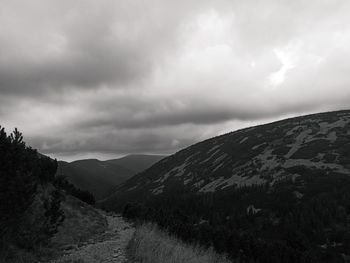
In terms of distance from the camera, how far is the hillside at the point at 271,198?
27.5 m

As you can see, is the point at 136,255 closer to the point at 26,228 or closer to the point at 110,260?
the point at 110,260

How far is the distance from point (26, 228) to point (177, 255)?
8291 millimetres

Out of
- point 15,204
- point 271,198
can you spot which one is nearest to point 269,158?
point 271,198

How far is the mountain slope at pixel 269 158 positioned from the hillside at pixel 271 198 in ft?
0.84

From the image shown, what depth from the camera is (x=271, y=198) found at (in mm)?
57094

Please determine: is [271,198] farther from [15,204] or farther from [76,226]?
[15,204]

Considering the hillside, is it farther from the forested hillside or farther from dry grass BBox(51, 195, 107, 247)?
the forested hillside

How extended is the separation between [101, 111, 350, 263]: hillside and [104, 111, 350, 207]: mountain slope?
26 centimetres

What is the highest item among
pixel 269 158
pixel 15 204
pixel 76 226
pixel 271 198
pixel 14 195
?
pixel 269 158

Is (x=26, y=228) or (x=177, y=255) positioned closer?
(x=177, y=255)

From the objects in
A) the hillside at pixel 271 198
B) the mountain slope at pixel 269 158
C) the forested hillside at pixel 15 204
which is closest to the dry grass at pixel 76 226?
the forested hillside at pixel 15 204

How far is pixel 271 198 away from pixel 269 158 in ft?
84.7

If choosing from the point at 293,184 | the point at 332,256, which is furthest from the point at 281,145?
the point at 332,256

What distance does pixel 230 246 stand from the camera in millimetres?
24641
